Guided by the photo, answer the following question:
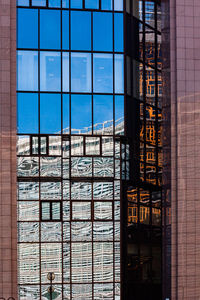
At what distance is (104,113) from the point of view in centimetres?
1177

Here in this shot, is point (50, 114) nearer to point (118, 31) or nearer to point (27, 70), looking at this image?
point (27, 70)

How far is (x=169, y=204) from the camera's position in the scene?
38.4 feet

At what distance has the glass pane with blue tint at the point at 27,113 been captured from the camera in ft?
37.6

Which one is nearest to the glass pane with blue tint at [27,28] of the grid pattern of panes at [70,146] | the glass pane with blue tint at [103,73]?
the grid pattern of panes at [70,146]

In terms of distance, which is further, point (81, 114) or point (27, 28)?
point (81, 114)

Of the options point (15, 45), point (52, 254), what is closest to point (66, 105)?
point (15, 45)

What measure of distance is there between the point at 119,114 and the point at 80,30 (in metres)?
3.25

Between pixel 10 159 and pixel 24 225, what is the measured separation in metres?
2.35

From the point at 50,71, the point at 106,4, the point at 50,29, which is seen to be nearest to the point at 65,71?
the point at 50,71

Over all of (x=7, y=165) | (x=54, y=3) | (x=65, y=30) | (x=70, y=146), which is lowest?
(x=7, y=165)

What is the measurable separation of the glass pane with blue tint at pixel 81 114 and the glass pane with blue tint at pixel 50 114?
51cm

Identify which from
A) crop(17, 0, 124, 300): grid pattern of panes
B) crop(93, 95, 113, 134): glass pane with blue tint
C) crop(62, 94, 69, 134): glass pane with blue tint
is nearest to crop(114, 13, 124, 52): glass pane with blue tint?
crop(17, 0, 124, 300): grid pattern of panes

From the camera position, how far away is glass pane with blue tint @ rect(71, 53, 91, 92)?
38.4 feet

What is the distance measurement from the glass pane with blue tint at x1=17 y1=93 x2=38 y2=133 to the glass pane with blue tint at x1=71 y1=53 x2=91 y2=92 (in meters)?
1.50
